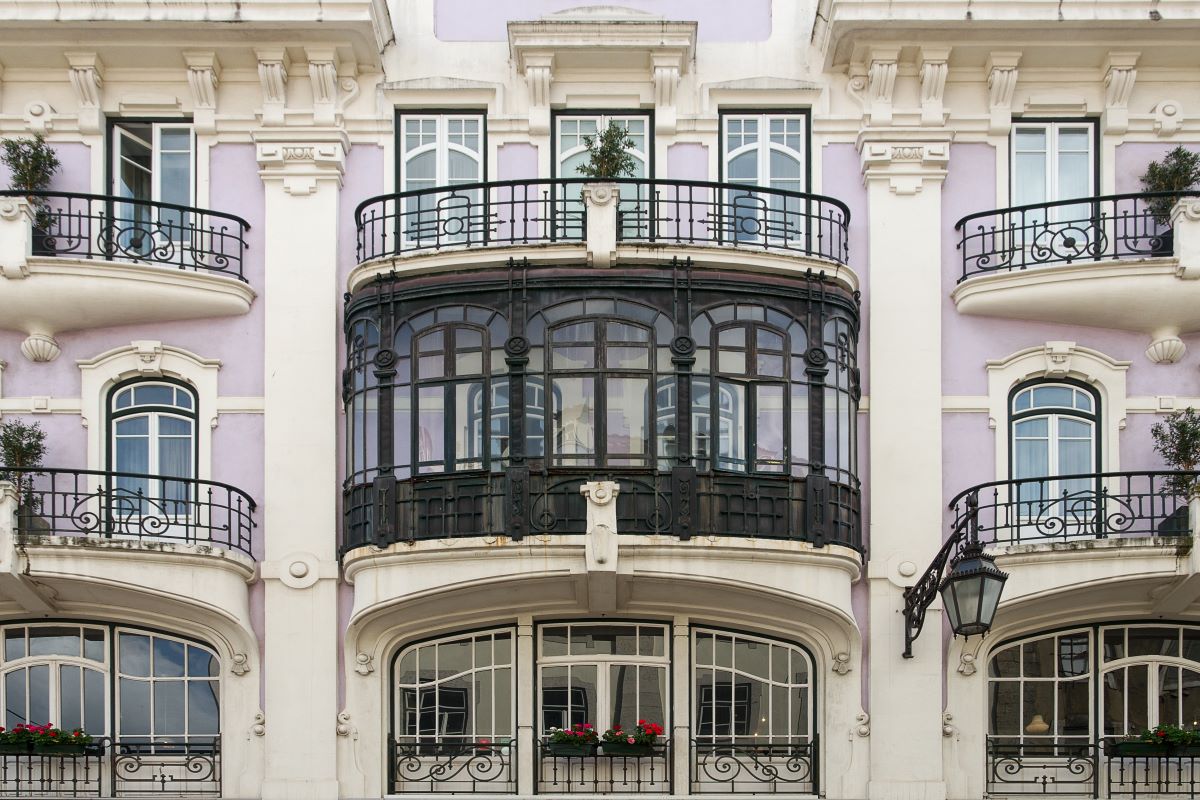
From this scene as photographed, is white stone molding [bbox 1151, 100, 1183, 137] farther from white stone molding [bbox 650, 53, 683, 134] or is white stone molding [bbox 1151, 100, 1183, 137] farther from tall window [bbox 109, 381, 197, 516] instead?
tall window [bbox 109, 381, 197, 516]

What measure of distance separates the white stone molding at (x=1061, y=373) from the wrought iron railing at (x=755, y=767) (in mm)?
4047

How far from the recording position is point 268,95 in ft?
77.6

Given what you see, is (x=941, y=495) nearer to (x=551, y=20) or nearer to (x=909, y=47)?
(x=909, y=47)

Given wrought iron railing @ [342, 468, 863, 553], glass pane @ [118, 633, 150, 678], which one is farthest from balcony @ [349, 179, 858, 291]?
glass pane @ [118, 633, 150, 678]

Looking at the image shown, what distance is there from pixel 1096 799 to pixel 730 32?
952cm

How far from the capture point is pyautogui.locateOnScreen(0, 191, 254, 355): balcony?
22578 mm

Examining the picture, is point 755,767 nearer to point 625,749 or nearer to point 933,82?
point 625,749

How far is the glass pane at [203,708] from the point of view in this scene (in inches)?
880

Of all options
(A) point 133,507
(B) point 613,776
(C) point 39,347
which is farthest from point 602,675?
(C) point 39,347

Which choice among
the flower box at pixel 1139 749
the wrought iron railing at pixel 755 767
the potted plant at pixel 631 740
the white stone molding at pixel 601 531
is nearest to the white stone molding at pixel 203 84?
the white stone molding at pixel 601 531

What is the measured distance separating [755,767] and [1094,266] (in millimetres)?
6534

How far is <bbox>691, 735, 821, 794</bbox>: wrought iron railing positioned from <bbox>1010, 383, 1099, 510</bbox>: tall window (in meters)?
3.82

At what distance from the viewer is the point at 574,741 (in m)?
21.7

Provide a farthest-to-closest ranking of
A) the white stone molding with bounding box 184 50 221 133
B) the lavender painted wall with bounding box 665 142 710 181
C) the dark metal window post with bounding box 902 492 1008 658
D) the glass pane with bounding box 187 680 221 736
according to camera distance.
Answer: the lavender painted wall with bounding box 665 142 710 181
the white stone molding with bounding box 184 50 221 133
the glass pane with bounding box 187 680 221 736
the dark metal window post with bounding box 902 492 1008 658
